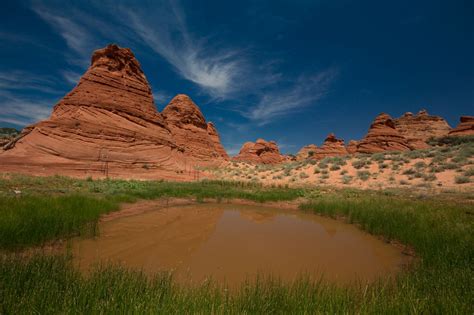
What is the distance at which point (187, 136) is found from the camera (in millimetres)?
61438

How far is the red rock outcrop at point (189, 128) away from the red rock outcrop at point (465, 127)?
62.7 meters

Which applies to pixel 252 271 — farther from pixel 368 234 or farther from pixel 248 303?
pixel 368 234

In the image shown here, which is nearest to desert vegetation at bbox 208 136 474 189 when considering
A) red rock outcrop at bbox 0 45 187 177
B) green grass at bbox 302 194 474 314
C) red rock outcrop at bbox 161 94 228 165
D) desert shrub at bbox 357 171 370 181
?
desert shrub at bbox 357 171 370 181

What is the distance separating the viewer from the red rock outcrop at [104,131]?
2327 cm

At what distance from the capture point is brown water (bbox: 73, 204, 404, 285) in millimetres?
5723

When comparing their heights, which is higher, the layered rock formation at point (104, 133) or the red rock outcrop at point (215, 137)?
the red rock outcrop at point (215, 137)

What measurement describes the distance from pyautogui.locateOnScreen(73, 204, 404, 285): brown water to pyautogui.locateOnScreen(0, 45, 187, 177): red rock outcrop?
17435 mm

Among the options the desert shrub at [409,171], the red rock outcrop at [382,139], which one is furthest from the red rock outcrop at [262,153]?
the desert shrub at [409,171]

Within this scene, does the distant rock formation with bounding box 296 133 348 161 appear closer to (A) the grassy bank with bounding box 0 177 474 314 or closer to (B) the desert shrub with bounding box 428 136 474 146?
(B) the desert shrub with bounding box 428 136 474 146

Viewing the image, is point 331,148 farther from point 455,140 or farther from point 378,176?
point 378,176

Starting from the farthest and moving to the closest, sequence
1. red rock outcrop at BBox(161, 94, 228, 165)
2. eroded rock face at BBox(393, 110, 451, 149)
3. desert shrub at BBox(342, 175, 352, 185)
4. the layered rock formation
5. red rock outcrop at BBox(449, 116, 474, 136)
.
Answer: eroded rock face at BBox(393, 110, 451, 149)
red rock outcrop at BBox(161, 94, 228, 165)
red rock outcrop at BBox(449, 116, 474, 136)
desert shrub at BBox(342, 175, 352, 185)
the layered rock formation

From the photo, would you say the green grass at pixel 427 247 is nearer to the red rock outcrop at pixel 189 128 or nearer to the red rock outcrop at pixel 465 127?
the red rock outcrop at pixel 189 128

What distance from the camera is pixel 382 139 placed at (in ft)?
161

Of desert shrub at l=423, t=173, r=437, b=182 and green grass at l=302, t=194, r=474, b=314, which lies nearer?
green grass at l=302, t=194, r=474, b=314
